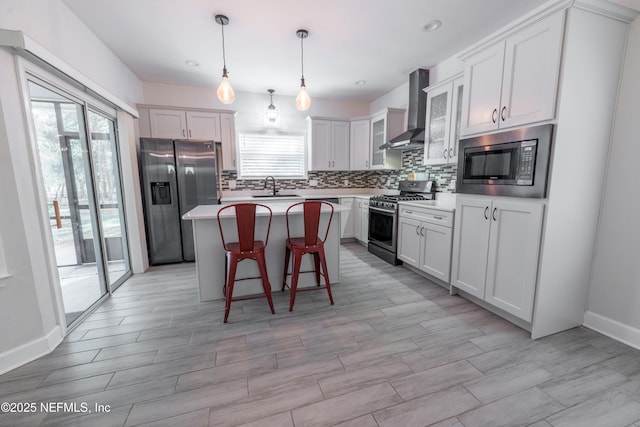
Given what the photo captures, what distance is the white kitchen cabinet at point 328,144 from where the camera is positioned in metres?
4.76

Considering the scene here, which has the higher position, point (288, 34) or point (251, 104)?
point (288, 34)

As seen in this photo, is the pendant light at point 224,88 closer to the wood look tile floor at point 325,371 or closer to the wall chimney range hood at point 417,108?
the wood look tile floor at point 325,371

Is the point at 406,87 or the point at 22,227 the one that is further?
the point at 406,87

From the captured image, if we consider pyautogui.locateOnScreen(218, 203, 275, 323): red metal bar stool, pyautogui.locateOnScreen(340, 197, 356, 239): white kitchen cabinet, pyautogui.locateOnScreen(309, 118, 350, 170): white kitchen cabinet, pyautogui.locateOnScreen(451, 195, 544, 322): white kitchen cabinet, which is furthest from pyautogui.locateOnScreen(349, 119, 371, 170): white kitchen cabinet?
pyautogui.locateOnScreen(218, 203, 275, 323): red metal bar stool

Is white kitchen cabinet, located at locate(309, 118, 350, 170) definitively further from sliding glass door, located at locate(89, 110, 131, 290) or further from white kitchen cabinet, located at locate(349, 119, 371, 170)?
sliding glass door, located at locate(89, 110, 131, 290)

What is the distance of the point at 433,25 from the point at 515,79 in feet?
3.53

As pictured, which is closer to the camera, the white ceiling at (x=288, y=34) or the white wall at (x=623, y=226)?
the white wall at (x=623, y=226)

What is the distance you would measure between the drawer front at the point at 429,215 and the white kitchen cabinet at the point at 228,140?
2795 millimetres

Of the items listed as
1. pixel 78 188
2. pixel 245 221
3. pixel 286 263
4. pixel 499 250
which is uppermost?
pixel 78 188

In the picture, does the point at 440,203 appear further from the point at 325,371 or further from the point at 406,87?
the point at 325,371

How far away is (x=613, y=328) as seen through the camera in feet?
6.59

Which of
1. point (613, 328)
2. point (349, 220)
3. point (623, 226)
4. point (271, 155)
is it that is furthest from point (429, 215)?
point (271, 155)

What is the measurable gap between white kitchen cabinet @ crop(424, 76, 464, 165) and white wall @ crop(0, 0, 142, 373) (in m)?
3.76

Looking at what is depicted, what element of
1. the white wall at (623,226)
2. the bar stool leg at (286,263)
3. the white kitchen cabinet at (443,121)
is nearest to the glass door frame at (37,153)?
the bar stool leg at (286,263)
